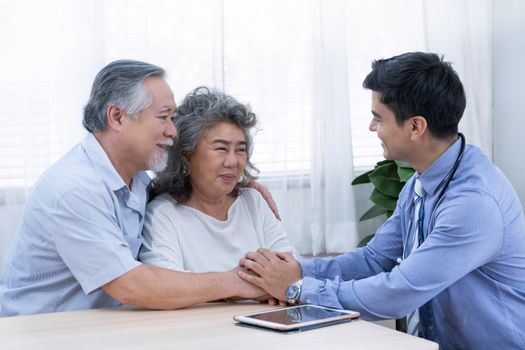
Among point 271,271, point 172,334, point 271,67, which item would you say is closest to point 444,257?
point 271,271

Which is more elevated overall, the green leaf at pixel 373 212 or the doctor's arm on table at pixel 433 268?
the doctor's arm on table at pixel 433 268

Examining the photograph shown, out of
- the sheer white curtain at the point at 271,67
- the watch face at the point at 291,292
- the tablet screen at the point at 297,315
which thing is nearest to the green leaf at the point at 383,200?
the sheer white curtain at the point at 271,67

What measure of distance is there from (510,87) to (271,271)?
7.64ft

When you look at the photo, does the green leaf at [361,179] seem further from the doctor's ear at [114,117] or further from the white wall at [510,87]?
the doctor's ear at [114,117]

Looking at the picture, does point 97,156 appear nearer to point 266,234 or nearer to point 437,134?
point 266,234

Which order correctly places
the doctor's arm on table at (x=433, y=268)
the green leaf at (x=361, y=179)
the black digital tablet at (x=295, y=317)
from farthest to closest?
the green leaf at (x=361, y=179) < the doctor's arm on table at (x=433, y=268) < the black digital tablet at (x=295, y=317)

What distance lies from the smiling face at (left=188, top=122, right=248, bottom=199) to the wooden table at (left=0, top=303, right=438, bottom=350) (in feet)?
1.87

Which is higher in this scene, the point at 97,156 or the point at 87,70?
the point at 87,70

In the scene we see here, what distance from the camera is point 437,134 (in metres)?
2.15

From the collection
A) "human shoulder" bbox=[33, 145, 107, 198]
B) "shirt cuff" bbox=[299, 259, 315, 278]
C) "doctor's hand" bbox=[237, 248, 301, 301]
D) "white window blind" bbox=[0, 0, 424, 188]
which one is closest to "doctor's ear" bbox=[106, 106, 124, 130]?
"human shoulder" bbox=[33, 145, 107, 198]

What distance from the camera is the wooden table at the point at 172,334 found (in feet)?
5.53

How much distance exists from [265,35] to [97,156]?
154 cm

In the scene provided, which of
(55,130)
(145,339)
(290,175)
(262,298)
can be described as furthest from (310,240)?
(145,339)

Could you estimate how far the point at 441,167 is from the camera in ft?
7.04
